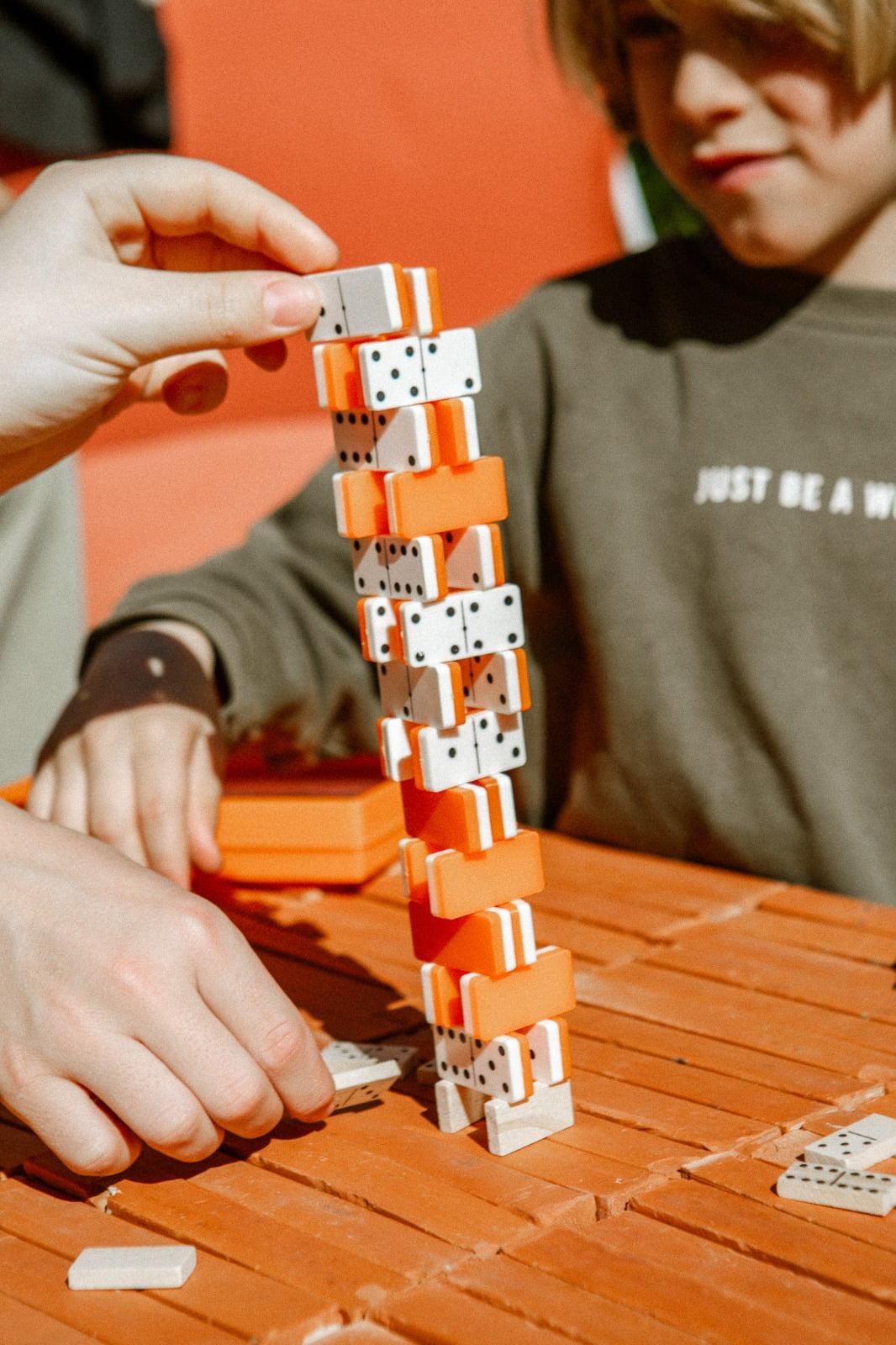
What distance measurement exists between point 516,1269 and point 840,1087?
0.82 ft

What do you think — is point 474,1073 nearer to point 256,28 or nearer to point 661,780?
point 661,780

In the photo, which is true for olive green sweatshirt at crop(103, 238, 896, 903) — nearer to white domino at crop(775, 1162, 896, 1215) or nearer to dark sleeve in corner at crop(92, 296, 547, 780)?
dark sleeve in corner at crop(92, 296, 547, 780)

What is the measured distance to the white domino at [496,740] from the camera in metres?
0.81

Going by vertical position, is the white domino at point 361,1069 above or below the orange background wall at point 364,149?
below

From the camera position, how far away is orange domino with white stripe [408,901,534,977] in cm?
81

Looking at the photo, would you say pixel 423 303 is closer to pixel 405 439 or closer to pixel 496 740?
pixel 405 439

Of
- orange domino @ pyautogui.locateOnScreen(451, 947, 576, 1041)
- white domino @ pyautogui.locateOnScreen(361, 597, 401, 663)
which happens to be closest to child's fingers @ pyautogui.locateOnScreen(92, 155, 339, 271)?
white domino @ pyautogui.locateOnScreen(361, 597, 401, 663)

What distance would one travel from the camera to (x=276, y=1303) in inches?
25.8

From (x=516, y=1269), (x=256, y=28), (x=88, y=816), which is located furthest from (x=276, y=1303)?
(x=256, y=28)

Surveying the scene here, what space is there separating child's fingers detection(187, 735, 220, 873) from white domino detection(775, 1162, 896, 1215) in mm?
511

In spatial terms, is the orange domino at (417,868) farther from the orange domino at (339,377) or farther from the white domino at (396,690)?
the orange domino at (339,377)

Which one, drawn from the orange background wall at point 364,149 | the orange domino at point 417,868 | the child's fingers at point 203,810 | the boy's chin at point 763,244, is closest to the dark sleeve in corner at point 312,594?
the child's fingers at point 203,810

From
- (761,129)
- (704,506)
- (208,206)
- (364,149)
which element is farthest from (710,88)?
(364,149)

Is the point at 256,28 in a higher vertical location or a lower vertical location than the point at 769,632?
higher
